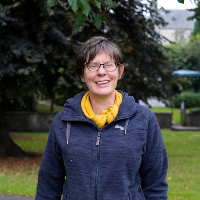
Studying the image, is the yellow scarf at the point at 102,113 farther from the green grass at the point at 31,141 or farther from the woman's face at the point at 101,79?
the green grass at the point at 31,141

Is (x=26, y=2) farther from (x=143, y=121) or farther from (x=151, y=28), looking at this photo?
(x=143, y=121)

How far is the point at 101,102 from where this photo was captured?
2.20 meters

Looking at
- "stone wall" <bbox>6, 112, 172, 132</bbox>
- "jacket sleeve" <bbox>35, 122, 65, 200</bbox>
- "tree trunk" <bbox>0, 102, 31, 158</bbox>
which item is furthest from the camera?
"stone wall" <bbox>6, 112, 172, 132</bbox>

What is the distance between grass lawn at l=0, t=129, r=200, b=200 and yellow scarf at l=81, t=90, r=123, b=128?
4.38 meters

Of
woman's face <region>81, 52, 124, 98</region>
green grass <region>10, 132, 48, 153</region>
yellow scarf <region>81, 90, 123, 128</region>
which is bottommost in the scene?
green grass <region>10, 132, 48, 153</region>

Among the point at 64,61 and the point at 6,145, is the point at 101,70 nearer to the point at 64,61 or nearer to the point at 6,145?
the point at 64,61

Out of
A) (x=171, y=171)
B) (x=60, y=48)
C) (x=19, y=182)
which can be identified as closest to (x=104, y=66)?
(x=19, y=182)

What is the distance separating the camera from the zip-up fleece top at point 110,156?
6.59 feet

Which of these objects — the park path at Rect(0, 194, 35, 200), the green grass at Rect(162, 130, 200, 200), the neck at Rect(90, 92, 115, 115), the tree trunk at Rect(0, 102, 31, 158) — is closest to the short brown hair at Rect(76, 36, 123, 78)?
the neck at Rect(90, 92, 115, 115)

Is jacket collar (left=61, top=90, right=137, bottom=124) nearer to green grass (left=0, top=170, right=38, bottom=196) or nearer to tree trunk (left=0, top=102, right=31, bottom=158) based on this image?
green grass (left=0, top=170, right=38, bottom=196)

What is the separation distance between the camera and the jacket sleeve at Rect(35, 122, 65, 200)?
223 cm

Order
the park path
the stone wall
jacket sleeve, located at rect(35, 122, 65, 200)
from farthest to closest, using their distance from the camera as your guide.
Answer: the stone wall, the park path, jacket sleeve, located at rect(35, 122, 65, 200)

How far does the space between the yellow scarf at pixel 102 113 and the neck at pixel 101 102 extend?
0.03m

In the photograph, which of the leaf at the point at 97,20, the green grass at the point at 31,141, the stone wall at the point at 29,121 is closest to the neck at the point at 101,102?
the leaf at the point at 97,20
